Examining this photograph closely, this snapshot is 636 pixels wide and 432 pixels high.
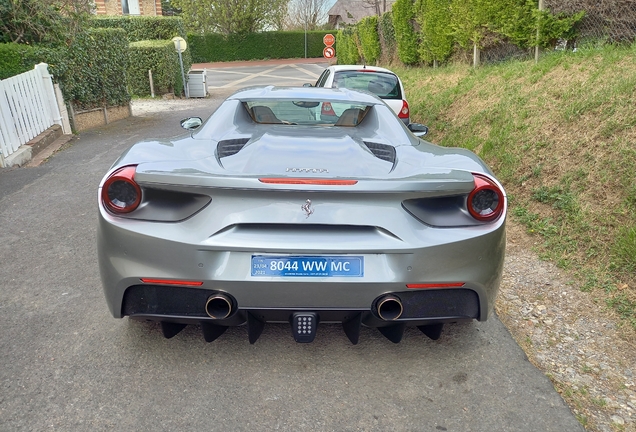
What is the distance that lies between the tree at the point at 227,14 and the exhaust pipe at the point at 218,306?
160 feet

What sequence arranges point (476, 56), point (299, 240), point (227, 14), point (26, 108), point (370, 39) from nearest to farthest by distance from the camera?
point (299, 240)
point (26, 108)
point (476, 56)
point (370, 39)
point (227, 14)

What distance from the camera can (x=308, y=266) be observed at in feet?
7.91

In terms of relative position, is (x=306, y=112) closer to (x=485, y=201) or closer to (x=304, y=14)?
(x=485, y=201)

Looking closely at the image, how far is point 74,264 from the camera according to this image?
4.25 meters

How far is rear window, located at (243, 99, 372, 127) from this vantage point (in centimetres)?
373

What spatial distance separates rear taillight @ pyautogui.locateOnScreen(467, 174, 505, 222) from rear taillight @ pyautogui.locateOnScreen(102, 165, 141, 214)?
5.49 feet

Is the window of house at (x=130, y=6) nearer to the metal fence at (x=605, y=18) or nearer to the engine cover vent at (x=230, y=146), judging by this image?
the metal fence at (x=605, y=18)

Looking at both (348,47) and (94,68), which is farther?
(348,47)

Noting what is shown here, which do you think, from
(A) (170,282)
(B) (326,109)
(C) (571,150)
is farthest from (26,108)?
(C) (571,150)

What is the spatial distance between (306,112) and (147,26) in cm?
2392

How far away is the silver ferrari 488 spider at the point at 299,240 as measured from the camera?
2406 millimetres

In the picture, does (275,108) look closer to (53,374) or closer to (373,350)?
(373,350)

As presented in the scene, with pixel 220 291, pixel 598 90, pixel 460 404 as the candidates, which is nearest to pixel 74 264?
pixel 220 291

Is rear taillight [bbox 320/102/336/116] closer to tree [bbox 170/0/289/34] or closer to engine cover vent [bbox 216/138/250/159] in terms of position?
engine cover vent [bbox 216/138/250/159]
